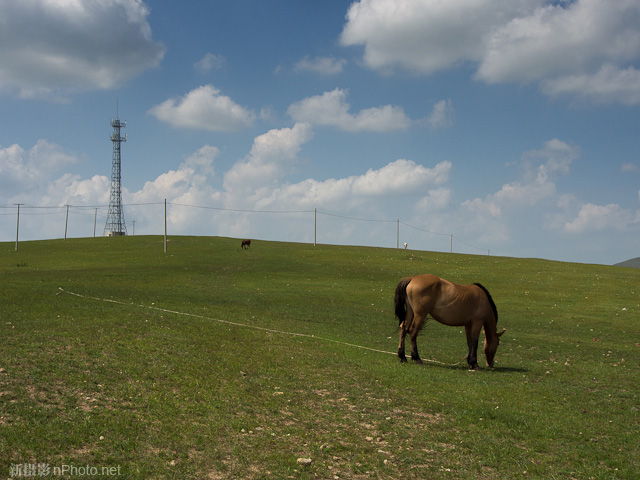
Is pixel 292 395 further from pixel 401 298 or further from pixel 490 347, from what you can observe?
pixel 490 347

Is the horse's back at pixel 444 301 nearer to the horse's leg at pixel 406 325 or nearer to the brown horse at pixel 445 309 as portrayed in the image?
the brown horse at pixel 445 309

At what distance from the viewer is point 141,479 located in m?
6.13

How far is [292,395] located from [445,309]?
230 inches

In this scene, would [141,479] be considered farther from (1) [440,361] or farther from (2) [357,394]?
(1) [440,361]

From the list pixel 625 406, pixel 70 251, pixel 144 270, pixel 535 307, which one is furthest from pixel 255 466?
pixel 70 251

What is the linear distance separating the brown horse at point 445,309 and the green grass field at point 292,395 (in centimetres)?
83

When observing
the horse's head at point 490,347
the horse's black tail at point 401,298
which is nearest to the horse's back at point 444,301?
the horse's black tail at point 401,298

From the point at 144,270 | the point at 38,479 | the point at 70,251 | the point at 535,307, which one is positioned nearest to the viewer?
the point at 38,479

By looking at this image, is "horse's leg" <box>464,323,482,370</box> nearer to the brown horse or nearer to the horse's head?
the brown horse

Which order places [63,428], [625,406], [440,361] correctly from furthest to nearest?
[440,361]
[625,406]
[63,428]

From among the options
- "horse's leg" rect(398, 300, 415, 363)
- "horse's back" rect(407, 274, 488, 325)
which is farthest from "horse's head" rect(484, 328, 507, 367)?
"horse's leg" rect(398, 300, 415, 363)

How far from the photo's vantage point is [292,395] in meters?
9.98

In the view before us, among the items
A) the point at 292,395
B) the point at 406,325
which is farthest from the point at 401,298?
the point at 292,395

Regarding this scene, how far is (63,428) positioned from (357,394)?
224 inches
